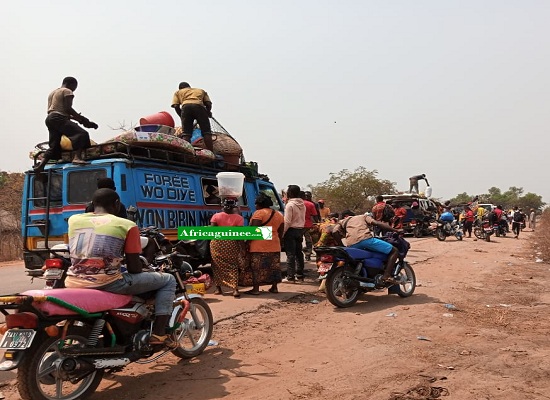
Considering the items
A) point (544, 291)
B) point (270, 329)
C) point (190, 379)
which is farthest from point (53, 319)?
point (544, 291)

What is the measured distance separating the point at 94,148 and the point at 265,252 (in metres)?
3.19

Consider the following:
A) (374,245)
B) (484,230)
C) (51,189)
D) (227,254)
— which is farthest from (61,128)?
(484,230)

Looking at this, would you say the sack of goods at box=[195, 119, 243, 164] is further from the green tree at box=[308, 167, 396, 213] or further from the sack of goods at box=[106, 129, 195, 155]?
the green tree at box=[308, 167, 396, 213]

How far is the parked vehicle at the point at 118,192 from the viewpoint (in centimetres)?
735

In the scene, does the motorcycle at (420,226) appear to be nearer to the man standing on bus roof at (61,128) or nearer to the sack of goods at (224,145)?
the sack of goods at (224,145)

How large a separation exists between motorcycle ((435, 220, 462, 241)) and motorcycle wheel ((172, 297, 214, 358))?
17.0 metres

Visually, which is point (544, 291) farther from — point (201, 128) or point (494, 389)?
point (201, 128)

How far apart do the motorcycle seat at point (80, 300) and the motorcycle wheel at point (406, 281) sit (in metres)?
5.03

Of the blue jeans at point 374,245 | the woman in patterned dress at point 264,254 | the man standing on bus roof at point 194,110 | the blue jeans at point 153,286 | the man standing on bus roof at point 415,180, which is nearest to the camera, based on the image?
the blue jeans at point 153,286

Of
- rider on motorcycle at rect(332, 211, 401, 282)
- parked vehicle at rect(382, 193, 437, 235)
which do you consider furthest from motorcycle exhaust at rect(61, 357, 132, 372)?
parked vehicle at rect(382, 193, 437, 235)

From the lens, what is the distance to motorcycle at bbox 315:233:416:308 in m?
7.14

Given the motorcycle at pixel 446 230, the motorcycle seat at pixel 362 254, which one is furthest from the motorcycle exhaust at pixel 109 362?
the motorcycle at pixel 446 230

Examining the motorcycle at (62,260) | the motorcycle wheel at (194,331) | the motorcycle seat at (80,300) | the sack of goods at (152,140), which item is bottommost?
the motorcycle wheel at (194,331)

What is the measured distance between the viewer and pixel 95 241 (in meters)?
3.75
